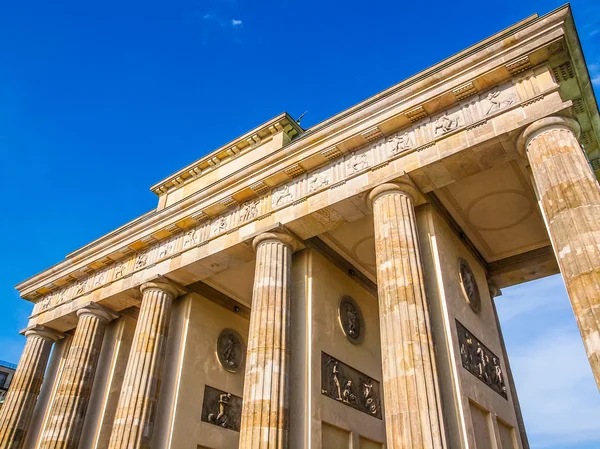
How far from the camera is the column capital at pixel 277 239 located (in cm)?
1225

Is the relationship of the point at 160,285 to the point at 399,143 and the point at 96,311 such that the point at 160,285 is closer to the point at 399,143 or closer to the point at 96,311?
the point at 96,311

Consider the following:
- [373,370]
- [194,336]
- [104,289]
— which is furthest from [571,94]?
[104,289]

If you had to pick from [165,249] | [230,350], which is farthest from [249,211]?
[230,350]

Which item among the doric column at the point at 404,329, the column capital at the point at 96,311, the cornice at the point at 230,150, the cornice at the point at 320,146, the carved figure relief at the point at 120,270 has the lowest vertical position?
the doric column at the point at 404,329

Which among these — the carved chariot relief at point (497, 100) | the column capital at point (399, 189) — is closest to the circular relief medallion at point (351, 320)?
the column capital at point (399, 189)

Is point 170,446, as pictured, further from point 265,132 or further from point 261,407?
point 265,132

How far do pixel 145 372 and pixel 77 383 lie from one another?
3412 millimetres

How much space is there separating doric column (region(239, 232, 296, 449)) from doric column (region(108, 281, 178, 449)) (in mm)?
3818

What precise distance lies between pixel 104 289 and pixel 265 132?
7.53 m

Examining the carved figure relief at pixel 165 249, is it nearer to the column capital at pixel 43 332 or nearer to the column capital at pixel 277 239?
the column capital at pixel 277 239

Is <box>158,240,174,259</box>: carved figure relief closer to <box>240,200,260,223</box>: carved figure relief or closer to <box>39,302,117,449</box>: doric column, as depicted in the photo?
<box>240,200,260,223</box>: carved figure relief

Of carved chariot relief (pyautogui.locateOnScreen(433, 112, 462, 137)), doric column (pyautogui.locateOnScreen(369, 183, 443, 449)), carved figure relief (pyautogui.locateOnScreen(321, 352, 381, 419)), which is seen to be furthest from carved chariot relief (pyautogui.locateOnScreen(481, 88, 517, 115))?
carved figure relief (pyautogui.locateOnScreen(321, 352, 381, 419))

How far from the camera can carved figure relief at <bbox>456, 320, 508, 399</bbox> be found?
33.8 feet

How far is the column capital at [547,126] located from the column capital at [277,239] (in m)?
5.79
